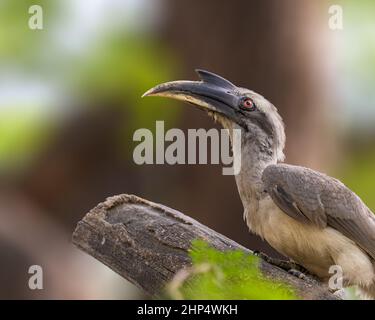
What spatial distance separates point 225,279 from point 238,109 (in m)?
4.07

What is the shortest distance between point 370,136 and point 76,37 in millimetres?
4549

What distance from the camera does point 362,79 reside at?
11.8 meters

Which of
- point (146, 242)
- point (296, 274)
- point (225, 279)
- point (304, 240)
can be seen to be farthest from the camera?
point (304, 240)

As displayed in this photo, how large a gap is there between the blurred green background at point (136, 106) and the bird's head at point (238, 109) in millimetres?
3186

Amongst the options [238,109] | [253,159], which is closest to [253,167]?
[253,159]

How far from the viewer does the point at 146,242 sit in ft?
18.1

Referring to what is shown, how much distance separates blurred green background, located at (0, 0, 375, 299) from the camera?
421 inches

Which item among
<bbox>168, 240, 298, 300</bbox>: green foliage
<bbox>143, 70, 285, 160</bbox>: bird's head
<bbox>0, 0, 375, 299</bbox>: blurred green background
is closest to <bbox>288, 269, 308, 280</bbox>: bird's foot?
<bbox>143, 70, 285, 160</bbox>: bird's head

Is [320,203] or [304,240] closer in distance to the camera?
[304,240]

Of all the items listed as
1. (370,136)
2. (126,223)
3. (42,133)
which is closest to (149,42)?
(42,133)

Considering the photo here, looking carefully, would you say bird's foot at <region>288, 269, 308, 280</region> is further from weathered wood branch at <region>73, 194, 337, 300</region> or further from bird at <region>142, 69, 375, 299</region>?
bird at <region>142, 69, 375, 299</region>

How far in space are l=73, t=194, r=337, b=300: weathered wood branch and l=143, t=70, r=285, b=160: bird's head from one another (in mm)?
1216

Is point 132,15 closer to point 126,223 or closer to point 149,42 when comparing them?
point 149,42

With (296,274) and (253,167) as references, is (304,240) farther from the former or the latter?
(253,167)
